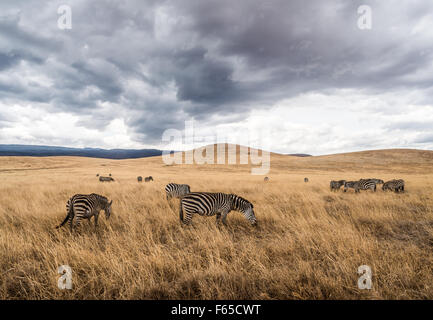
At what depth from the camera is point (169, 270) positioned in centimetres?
396

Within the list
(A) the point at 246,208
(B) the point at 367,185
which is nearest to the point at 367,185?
(B) the point at 367,185

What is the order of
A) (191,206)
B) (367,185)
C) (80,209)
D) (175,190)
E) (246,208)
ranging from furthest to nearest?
(367,185)
(175,190)
(246,208)
(191,206)
(80,209)

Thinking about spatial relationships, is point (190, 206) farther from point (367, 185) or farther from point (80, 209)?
point (367, 185)

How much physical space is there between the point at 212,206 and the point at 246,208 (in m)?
1.39

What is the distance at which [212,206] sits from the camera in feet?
23.8


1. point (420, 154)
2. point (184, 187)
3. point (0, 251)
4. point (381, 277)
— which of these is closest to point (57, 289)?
point (0, 251)

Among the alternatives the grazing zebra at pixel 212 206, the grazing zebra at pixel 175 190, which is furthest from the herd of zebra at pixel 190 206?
the grazing zebra at pixel 175 190

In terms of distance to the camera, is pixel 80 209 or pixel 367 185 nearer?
pixel 80 209

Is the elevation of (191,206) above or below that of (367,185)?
above

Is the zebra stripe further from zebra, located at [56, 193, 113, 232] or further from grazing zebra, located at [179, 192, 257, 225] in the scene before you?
zebra, located at [56, 193, 113, 232]

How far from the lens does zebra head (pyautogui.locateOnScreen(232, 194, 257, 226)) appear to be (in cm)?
719

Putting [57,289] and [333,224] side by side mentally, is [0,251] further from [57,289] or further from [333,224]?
[333,224]

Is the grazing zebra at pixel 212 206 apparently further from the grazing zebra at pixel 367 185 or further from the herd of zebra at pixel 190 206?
the grazing zebra at pixel 367 185

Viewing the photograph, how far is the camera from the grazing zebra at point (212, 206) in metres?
7.05
